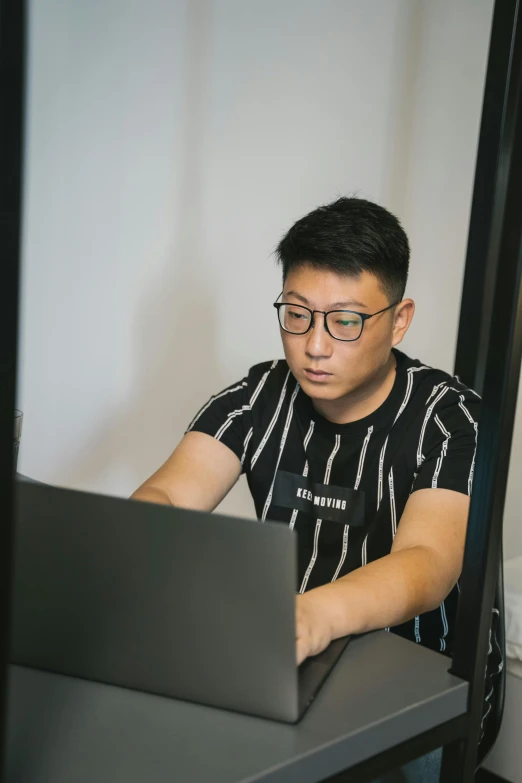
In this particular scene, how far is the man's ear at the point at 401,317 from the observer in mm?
1563

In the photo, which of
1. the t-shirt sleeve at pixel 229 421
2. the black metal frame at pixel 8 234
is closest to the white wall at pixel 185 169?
the t-shirt sleeve at pixel 229 421

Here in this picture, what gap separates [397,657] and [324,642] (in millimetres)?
89

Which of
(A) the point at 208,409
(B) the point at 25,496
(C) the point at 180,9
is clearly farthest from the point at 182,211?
(B) the point at 25,496

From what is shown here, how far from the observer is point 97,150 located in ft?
6.03

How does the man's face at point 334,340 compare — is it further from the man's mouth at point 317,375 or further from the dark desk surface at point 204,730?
the dark desk surface at point 204,730

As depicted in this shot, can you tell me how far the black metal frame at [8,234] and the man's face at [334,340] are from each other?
906mm

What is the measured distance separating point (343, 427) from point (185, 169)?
79 centimetres

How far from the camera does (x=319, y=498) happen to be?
5.02ft

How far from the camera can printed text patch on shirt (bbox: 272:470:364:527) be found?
1.51 meters

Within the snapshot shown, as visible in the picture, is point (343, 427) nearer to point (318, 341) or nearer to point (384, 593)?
point (318, 341)

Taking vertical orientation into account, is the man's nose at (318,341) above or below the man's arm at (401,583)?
above

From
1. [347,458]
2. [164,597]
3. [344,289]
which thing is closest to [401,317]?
[344,289]

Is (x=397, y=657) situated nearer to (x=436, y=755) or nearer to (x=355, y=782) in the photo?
(x=355, y=782)

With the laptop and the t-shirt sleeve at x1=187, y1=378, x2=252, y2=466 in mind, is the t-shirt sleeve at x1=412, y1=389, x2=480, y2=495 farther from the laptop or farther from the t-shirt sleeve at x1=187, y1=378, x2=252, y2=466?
the laptop
